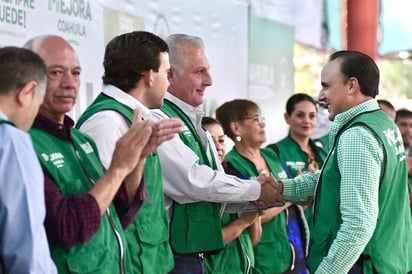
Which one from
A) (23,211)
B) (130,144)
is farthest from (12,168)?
(130,144)

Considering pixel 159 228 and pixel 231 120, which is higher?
pixel 231 120

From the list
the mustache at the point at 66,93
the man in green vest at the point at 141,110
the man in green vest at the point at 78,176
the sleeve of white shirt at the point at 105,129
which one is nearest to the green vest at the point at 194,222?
the man in green vest at the point at 141,110

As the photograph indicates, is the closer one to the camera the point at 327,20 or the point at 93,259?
the point at 93,259

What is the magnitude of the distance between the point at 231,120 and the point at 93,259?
2485mm

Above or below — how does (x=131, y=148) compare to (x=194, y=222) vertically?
above

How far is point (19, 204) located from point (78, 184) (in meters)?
0.38

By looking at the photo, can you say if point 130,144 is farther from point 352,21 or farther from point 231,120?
point 352,21

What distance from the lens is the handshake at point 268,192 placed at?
3779 mm

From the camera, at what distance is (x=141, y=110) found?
9.98 feet

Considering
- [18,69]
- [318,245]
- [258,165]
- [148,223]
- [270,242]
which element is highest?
[18,69]

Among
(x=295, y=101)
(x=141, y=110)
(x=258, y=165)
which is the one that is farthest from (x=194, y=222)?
(x=295, y=101)

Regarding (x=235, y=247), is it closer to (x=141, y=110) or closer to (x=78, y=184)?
(x=141, y=110)

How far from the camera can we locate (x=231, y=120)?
195 inches

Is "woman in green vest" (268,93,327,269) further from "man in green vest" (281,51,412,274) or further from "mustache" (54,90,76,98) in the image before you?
"mustache" (54,90,76,98)
